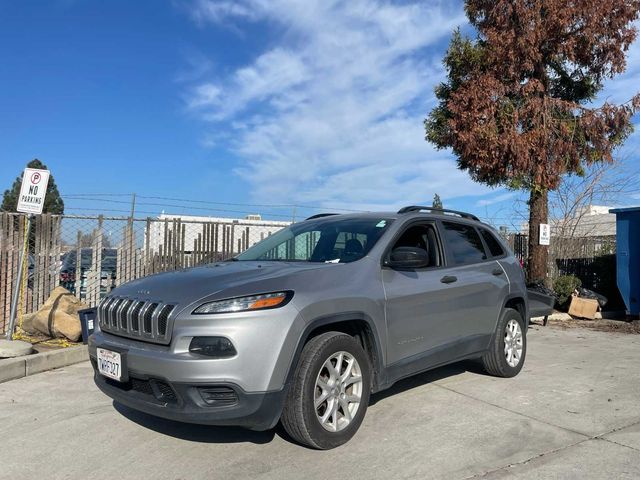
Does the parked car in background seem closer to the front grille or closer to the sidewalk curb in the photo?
the sidewalk curb

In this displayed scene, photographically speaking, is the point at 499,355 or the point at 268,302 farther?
the point at 499,355

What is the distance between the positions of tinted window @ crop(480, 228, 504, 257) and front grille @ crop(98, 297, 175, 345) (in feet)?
12.6

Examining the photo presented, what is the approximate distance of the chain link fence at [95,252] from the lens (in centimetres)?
849

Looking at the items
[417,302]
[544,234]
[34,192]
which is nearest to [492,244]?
[417,302]

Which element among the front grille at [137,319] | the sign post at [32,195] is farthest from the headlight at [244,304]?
the sign post at [32,195]

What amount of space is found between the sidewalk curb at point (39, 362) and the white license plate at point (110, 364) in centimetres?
279

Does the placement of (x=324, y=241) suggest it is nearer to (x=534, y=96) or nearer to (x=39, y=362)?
(x=39, y=362)

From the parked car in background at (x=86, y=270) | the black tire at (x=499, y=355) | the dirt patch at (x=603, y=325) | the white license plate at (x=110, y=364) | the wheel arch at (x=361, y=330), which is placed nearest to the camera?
the white license plate at (x=110, y=364)

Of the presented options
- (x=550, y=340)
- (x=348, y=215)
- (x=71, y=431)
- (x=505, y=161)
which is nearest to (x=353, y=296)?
(x=348, y=215)

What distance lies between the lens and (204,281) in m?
3.80

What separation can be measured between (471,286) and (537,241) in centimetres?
735

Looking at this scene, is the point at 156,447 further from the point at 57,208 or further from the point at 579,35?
the point at 57,208

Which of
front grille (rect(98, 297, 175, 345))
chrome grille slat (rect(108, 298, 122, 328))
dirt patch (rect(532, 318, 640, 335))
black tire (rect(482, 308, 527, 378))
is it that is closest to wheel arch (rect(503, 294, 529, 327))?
black tire (rect(482, 308, 527, 378))

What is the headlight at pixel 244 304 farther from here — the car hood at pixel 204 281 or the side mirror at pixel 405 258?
the side mirror at pixel 405 258
